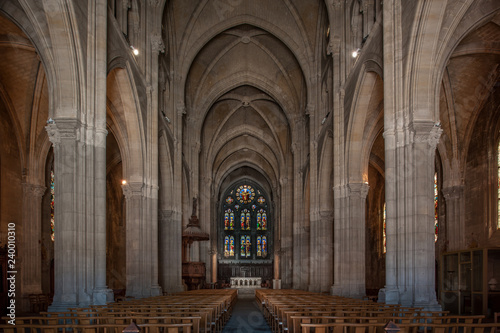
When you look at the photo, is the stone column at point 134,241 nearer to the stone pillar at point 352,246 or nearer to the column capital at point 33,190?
the column capital at point 33,190

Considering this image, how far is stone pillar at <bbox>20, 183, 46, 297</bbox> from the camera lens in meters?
21.6

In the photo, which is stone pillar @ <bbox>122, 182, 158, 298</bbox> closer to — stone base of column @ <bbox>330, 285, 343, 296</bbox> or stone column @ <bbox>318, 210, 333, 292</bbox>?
stone base of column @ <bbox>330, 285, 343, 296</bbox>

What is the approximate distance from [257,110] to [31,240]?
26090 millimetres

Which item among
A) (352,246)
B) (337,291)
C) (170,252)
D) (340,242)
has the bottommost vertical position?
(337,291)

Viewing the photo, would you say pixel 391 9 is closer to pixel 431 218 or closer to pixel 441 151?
pixel 431 218

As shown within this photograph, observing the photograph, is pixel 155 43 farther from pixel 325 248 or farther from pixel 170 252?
pixel 325 248

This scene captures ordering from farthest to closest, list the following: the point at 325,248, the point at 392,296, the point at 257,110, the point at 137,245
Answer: the point at 257,110 < the point at 325,248 < the point at 137,245 < the point at 392,296

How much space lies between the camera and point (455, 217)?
76.0ft

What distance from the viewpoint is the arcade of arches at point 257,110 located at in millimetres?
13344

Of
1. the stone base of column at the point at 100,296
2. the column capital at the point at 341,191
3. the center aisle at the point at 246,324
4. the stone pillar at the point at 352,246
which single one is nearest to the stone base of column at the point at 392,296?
the center aisle at the point at 246,324

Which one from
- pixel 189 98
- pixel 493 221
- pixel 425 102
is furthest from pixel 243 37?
pixel 425 102

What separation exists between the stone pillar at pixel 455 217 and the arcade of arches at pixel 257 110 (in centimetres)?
6

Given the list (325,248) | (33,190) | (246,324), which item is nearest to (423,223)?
(246,324)

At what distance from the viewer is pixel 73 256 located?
1282 cm
